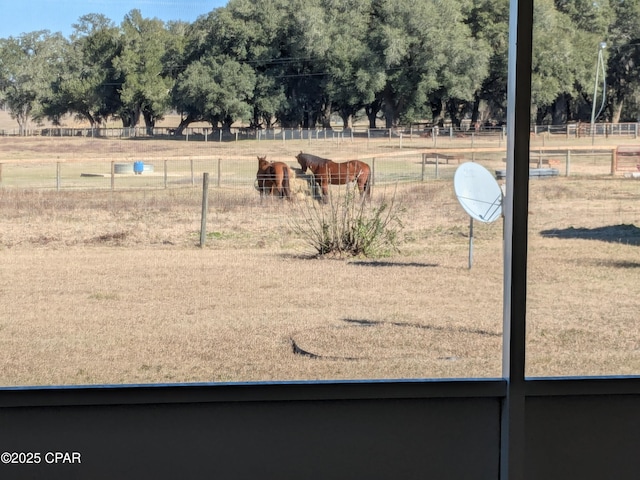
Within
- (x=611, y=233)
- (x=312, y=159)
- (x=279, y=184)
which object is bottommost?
(x=611, y=233)

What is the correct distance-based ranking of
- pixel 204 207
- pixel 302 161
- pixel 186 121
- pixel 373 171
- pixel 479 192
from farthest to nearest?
pixel 204 207
pixel 373 171
pixel 302 161
pixel 186 121
pixel 479 192

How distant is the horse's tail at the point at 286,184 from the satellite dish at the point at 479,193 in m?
0.98

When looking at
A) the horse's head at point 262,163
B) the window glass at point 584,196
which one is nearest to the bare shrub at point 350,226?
the horse's head at point 262,163

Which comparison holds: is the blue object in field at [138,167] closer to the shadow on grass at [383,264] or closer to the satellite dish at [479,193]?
the shadow on grass at [383,264]

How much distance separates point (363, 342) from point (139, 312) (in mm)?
1072

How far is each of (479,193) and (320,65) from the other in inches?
33.8

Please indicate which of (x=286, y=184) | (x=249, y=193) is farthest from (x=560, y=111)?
(x=249, y=193)

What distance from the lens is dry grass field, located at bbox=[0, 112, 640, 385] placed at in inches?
127

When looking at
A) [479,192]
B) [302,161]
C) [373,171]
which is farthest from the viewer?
[373,171]

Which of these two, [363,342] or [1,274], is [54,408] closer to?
[363,342]

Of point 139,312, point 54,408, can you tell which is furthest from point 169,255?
point 54,408

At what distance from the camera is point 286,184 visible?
10.3 feet

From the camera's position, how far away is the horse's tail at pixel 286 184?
10.0ft

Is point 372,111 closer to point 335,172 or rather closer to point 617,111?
point 335,172
